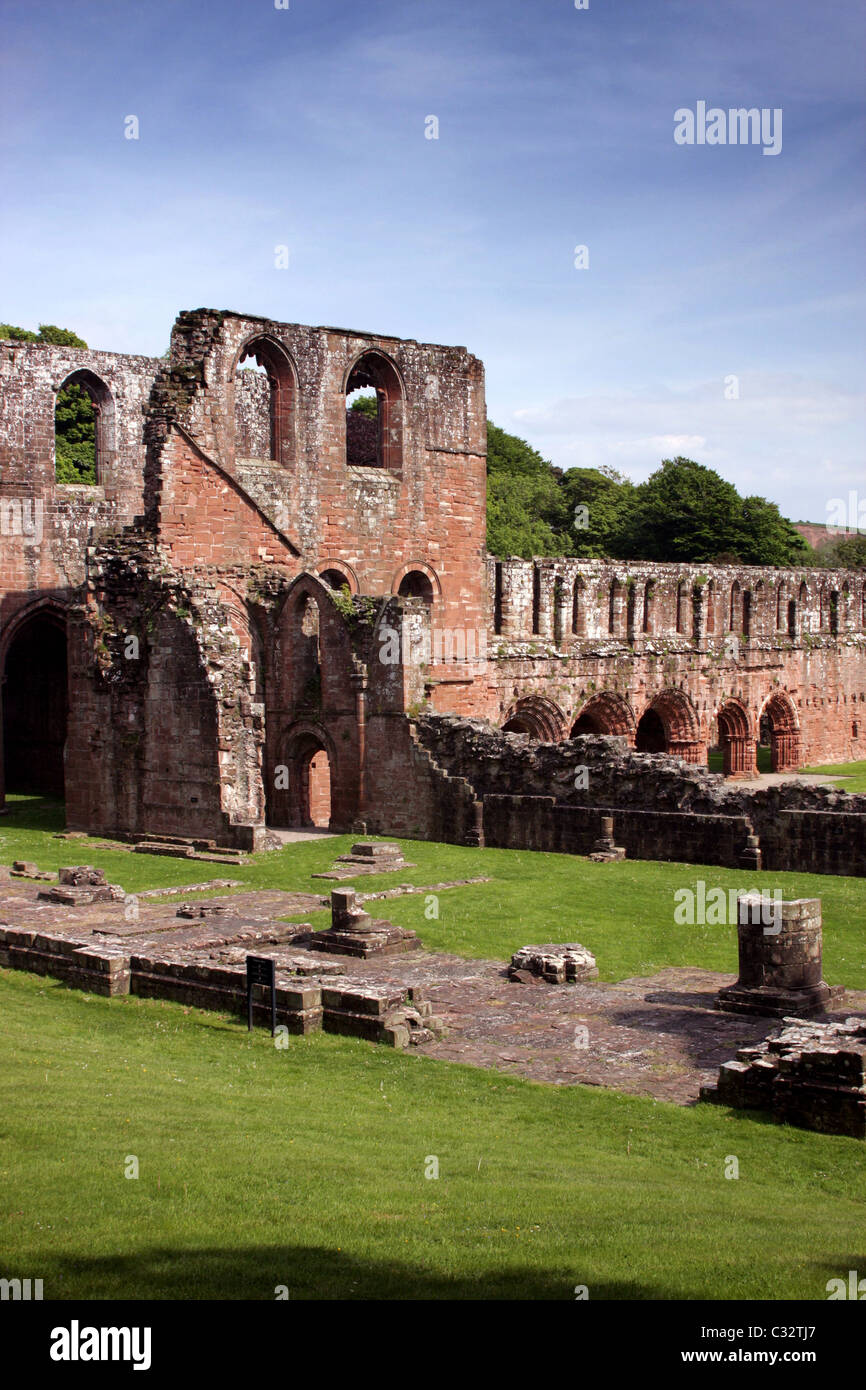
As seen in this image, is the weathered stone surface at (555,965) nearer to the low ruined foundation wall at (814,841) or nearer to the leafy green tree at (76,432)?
the low ruined foundation wall at (814,841)

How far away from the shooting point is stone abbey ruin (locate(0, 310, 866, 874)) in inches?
967

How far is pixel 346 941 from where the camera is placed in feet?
52.4

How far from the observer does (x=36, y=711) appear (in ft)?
127

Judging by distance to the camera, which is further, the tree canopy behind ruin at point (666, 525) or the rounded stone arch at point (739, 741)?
the tree canopy behind ruin at point (666, 525)

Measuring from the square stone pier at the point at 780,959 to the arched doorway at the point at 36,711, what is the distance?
26.9 meters

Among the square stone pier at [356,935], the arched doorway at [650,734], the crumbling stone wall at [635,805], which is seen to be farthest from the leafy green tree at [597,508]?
the square stone pier at [356,935]

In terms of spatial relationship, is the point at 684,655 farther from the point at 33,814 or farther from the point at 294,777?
the point at 33,814

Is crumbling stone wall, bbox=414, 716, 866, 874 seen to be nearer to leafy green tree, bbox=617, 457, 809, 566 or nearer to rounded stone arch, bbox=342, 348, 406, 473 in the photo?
rounded stone arch, bbox=342, 348, 406, 473

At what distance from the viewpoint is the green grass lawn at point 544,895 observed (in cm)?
1616

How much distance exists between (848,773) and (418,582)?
16367mm

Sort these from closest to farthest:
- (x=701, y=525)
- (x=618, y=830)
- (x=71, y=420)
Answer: (x=618, y=830) < (x=71, y=420) < (x=701, y=525)

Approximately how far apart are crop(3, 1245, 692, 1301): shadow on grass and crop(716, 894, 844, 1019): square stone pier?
6.74 m

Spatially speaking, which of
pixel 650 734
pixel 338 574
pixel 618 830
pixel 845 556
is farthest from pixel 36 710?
pixel 845 556
